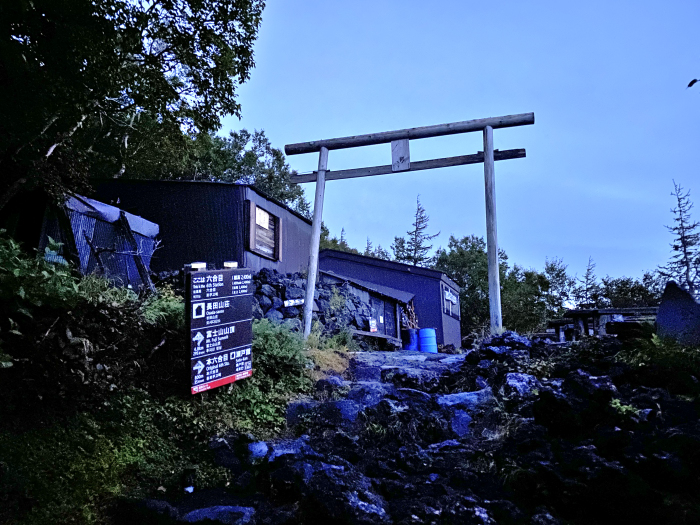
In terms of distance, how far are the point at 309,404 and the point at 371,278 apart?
18.2m

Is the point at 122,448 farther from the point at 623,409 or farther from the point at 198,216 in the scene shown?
the point at 198,216

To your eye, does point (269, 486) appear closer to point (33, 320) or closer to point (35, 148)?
point (33, 320)

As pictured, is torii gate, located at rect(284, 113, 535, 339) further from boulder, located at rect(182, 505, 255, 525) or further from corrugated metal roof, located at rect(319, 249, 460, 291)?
corrugated metal roof, located at rect(319, 249, 460, 291)

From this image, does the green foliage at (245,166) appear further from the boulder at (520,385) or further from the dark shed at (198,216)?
the boulder at (520,385)

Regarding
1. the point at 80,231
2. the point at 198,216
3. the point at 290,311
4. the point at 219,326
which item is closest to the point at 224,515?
the point at 219,326

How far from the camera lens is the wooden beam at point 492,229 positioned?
1023 cm

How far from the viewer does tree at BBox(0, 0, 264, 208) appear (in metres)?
10.4

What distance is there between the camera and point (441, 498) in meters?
4.44

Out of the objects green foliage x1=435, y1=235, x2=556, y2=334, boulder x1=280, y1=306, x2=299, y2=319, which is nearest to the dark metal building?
boulder x1=280, y1=306, x2=299, y2=319

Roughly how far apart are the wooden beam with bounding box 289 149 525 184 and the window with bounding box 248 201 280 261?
3892 millimetres

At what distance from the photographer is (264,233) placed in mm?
16938

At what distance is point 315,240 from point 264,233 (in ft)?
20.0

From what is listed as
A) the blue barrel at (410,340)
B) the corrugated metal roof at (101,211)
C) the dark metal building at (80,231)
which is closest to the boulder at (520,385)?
the dark metal building at (80,231)

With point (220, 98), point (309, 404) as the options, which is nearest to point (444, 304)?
point (220, 98)
